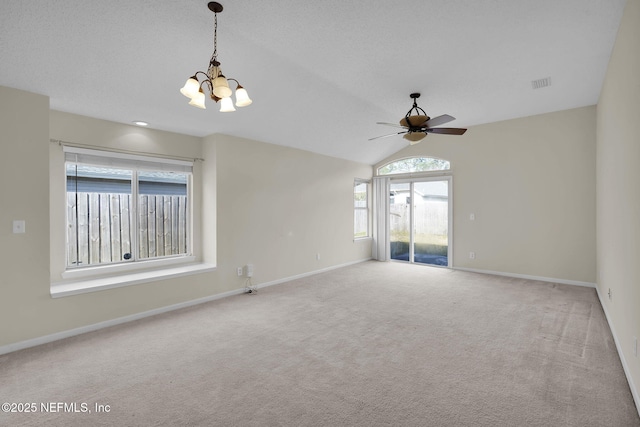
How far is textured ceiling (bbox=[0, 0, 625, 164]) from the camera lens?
2428 millimetres

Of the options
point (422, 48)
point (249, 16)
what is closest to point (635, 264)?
point (422, 48)

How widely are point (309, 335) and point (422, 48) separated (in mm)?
3218

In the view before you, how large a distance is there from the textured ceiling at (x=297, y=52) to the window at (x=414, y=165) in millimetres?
2147

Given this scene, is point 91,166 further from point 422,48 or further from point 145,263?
point 422,48

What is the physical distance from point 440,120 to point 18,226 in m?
4.66

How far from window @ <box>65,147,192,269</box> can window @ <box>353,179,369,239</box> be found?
158 inches

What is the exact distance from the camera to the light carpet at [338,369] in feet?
6.60

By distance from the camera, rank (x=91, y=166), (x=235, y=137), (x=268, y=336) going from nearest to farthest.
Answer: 1. (x=268, y=336)
2. (x=91, y=166)
3. (x=235, y=137)

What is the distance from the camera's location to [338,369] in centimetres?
257

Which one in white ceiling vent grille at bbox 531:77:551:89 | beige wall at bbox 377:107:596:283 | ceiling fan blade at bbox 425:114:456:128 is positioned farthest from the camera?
beige wall at bbox 377:107:596:283

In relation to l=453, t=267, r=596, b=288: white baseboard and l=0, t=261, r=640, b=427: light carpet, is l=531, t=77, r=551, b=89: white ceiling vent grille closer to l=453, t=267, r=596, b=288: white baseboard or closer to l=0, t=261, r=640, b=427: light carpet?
l=0, t=261, r=640, b=427: light carpet

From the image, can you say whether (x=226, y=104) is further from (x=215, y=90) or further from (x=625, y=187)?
(x=625, y=187)

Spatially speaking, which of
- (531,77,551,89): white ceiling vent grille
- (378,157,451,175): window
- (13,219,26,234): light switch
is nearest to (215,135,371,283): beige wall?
(378,157,451,175): window

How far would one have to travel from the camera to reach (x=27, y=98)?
303cm
